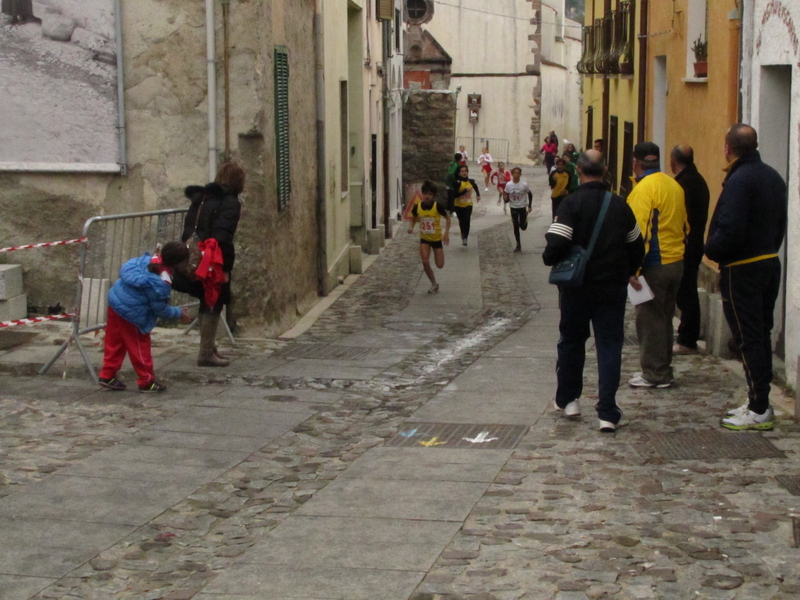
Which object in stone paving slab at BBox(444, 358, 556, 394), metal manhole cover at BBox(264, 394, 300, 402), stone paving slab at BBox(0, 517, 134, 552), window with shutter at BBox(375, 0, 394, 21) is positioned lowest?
stone paving slab at BBox(0, 517, 134, 552)

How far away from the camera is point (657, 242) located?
26.1 ft

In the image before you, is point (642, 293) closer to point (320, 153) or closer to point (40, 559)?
point (40, 559)

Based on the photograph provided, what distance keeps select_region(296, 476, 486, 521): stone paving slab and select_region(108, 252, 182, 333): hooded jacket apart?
94.2 inches

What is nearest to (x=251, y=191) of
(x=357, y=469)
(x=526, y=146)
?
(x=357, y=469)

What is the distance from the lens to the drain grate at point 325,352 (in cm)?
984

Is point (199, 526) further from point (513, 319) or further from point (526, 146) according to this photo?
point (526, 146)

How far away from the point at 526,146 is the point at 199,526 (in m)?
43.7

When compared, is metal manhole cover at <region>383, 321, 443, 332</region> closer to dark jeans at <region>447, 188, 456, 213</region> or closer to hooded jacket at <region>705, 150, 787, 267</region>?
hooded jacket at <region>705, 150, 787, 267</region>

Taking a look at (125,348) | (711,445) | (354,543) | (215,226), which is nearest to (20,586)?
(354,543)

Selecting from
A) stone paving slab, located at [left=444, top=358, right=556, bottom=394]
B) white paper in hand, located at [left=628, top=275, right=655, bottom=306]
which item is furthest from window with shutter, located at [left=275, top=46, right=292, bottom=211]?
white paper in hand, located at [left=628, top=275, right=655, bottom=306]

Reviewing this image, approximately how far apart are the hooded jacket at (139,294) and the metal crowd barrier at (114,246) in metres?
1.34

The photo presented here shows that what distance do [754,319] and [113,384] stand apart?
438cm

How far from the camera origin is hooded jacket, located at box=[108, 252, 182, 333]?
7.74 m

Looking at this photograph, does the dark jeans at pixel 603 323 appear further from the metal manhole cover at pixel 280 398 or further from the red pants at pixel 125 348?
the red pants at pixel 125 348
